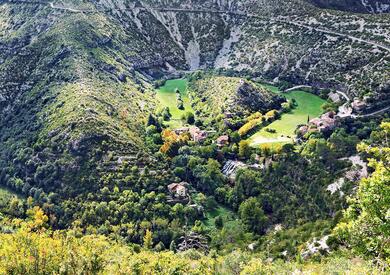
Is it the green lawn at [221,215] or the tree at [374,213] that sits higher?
the tree at [374,213]

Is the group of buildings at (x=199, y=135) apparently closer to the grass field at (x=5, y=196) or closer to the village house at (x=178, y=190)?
the village house at (x=178, y=190)

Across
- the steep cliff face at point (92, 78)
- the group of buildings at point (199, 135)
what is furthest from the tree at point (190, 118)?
the steep cliff face at point (92, 78)

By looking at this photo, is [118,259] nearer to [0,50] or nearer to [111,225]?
[111,225]

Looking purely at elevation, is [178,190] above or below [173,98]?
below

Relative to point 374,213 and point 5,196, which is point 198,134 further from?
point 374,213

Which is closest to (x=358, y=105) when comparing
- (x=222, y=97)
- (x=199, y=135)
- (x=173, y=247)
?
(x=222, y=97)

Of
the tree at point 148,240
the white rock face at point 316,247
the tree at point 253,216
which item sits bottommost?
the white rock face at point 316,247

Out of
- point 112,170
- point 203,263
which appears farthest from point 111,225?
point 203,263
